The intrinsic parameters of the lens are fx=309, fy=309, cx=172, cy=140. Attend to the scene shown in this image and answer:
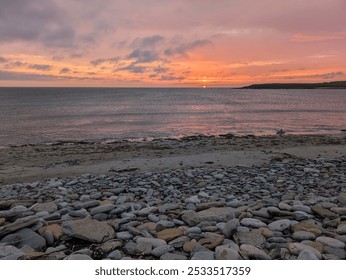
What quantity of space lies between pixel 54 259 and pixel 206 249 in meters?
1.93

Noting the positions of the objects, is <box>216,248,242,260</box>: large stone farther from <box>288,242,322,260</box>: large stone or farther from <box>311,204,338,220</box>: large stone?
<box>311,204,338,220</box>: large stone

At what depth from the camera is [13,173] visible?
1236 centimetres

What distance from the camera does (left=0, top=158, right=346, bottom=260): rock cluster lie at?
4.05 meters

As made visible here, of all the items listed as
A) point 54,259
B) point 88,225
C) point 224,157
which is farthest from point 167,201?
point 224,157

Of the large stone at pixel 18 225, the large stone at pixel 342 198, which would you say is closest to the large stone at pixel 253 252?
the large stone at pixel 342 198

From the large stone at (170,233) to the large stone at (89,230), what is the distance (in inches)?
28.6

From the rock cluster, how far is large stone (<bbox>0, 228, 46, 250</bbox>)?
14 mm

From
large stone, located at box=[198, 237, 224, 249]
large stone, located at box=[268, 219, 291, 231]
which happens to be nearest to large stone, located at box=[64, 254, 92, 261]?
large stone, located at box=[198, 237, 224, 249]

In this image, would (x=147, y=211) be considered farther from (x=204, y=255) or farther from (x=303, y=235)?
(x=303, y=235)

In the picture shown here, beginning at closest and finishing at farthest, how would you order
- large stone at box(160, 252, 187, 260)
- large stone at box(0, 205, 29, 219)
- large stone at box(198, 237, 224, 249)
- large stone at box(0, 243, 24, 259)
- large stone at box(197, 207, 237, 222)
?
large stone at box(160, 252, 187, 260)
large stone at box(0, 243, 24, 259)
large stone at box(198, 237, 224, 249)
large stone at box(197, 207, 237, 222)
large stone at box(0, 205, 29, 219)

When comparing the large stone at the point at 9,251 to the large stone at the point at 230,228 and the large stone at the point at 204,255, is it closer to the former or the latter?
the large stone at the point at 204,255

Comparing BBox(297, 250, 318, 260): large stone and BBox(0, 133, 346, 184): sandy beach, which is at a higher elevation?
BBox(297, 250, 318, 260): large stone

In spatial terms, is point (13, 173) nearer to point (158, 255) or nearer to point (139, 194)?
point (139, 194)

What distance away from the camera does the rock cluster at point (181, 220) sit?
13.3 feet
